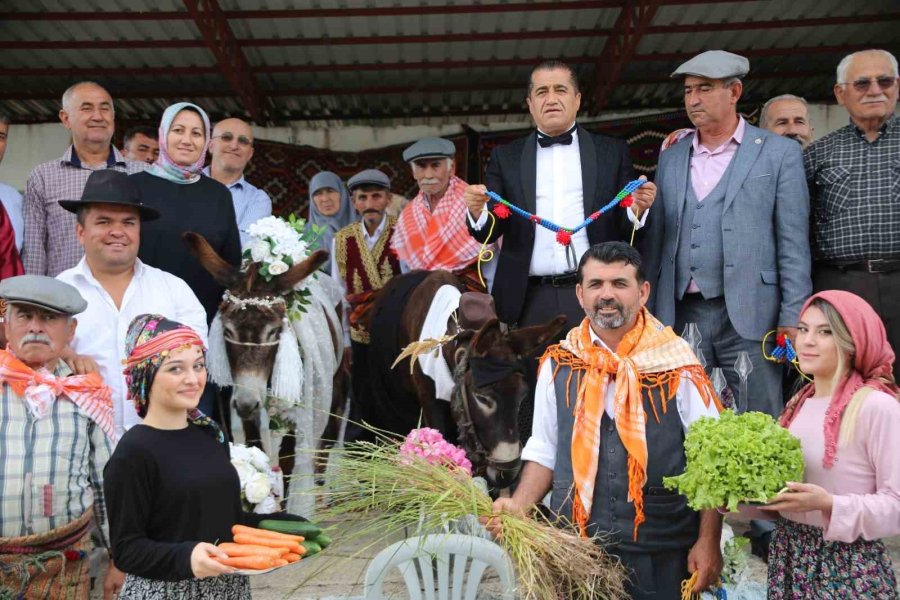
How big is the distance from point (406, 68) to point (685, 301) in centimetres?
613

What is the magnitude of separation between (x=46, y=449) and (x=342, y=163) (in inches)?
294

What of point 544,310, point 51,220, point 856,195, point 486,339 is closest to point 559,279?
point 544,310

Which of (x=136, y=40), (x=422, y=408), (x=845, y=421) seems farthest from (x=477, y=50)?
(x=845, y=421)

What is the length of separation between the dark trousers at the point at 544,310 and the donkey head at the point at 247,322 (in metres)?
1.24

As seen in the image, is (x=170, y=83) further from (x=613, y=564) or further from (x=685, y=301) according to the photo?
(x=613, y=564)

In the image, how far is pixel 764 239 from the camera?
14.1 ft

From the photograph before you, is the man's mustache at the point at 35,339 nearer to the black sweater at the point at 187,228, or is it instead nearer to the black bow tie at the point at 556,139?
the black sweater at the point at 187,228

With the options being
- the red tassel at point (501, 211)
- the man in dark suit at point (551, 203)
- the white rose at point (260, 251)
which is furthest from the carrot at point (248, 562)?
the white rose at point (260, 251)

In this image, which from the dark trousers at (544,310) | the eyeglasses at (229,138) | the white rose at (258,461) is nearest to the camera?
the white rose at (258,461)

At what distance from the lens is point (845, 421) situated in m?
2.96

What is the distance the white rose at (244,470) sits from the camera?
3.68 meters

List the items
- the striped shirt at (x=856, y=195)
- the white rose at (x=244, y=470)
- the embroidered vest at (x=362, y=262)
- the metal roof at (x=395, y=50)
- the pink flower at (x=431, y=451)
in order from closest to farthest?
the pink flower at (x=431, y=451)
the white rose at (x=244, y=470)
the striped shirt at (x=856, y=195)
the embroidered vest at (x=362, y=262)
the metal roof at (x=395, y=50)

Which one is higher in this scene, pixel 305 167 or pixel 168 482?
pixel 305 167

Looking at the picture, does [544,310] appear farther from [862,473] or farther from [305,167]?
[305,167]
